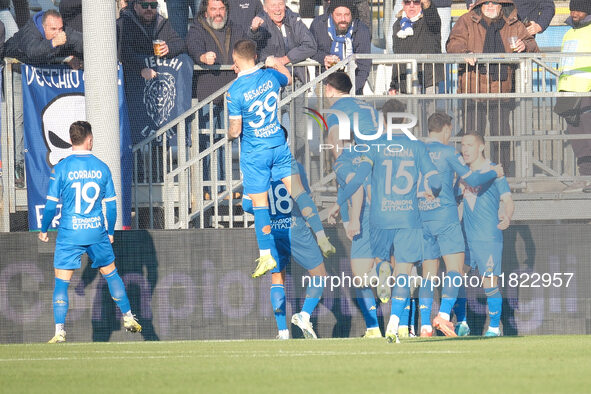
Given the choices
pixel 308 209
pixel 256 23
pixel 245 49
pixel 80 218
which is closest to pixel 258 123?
pixel 245 49

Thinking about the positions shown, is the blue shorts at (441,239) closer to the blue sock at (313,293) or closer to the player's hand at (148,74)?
the blue sock at (313,293)

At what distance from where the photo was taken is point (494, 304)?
11492 millimetres

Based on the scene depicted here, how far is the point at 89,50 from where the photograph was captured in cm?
1197

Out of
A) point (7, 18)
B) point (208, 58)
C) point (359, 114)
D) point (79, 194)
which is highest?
point (7, 18)

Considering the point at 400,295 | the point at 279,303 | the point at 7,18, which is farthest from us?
the point at 7,18

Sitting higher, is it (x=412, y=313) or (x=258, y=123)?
(x=258, y=123)

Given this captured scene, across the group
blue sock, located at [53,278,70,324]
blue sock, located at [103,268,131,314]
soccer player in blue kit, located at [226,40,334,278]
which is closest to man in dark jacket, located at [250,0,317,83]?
soccer player in blue kit, located at [226,40,334,278]

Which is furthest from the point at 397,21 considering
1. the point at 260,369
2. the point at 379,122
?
the point at 260,369

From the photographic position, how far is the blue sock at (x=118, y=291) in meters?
11.0

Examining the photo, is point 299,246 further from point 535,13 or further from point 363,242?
point 535,13

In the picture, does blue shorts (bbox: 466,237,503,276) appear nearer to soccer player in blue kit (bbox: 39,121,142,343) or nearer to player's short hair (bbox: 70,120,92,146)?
soccer player in blue kit (bbox: 39,121,142,343)

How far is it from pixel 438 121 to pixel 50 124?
4.29 meters

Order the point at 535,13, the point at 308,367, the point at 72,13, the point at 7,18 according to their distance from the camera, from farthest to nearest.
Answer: the point at 7,18 < the point at 535,13 < the point at 72,13 < the point at 308,367

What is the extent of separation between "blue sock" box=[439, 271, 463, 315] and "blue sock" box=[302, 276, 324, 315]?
123 centimetres
